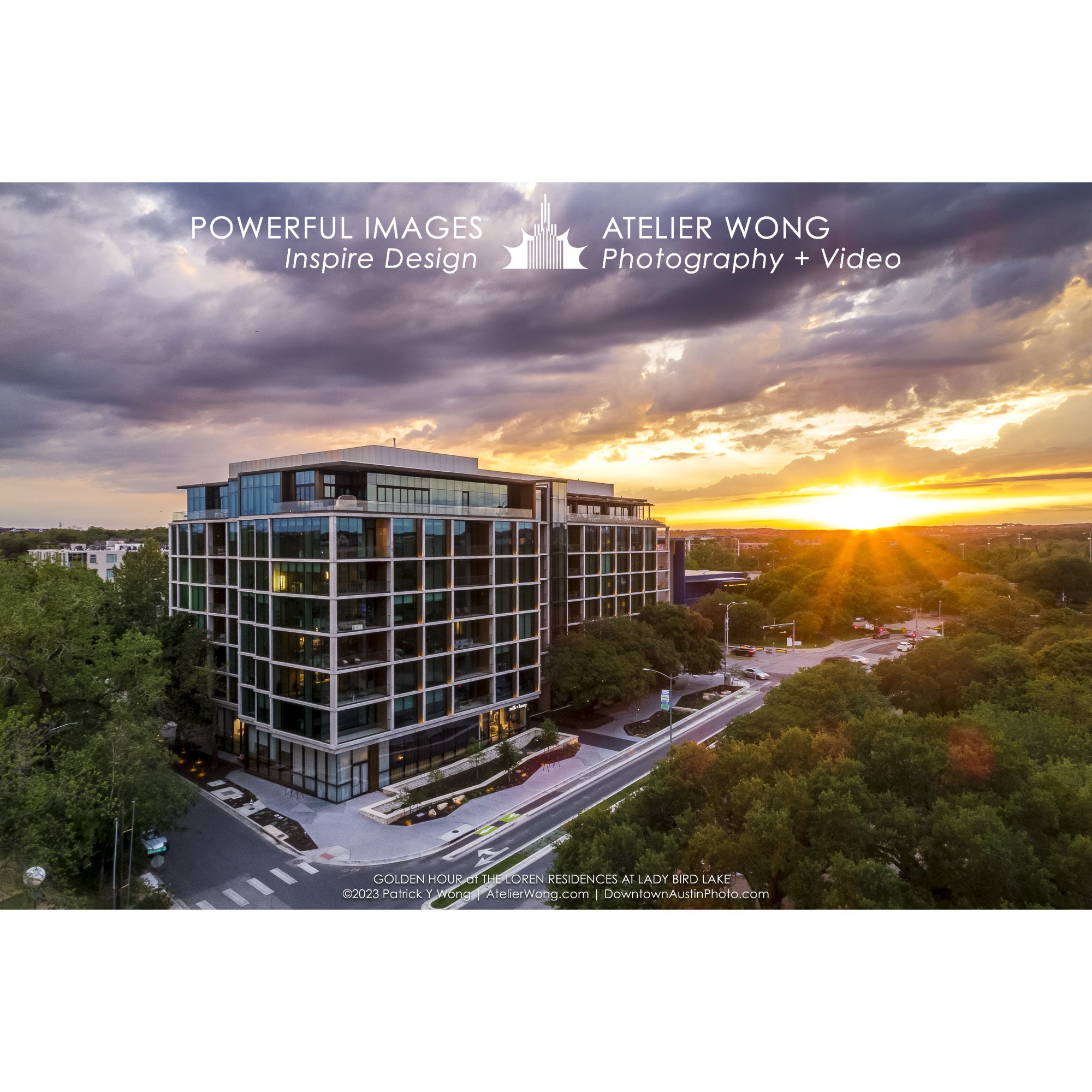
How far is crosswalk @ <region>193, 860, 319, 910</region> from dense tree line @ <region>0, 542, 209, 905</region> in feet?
7.20

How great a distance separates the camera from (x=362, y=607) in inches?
793

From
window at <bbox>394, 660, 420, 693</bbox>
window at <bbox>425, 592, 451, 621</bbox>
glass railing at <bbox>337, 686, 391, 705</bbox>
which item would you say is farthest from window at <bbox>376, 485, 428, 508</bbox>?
glass railing at <bbox>337, 686, 391, 705</bbox>

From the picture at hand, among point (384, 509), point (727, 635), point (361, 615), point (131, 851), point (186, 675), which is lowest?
point (131, 851)

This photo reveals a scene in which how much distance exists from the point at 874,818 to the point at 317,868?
13447 millimetres

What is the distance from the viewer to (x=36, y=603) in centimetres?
1530

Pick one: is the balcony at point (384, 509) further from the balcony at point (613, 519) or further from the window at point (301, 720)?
the balcony at point (613, 519)

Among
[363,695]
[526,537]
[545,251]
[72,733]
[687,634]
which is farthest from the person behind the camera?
[687,634]

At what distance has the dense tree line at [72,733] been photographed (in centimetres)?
1141

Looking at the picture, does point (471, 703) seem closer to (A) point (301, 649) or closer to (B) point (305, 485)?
(A) point (301, 649)

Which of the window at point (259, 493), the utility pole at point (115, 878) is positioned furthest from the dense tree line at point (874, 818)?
the window at point (259, 493)

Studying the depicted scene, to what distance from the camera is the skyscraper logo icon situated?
1049 cm

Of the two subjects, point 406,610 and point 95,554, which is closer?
point 406,610

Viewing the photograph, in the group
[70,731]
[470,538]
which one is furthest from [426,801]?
[70,731]

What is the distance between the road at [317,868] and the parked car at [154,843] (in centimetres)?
45
